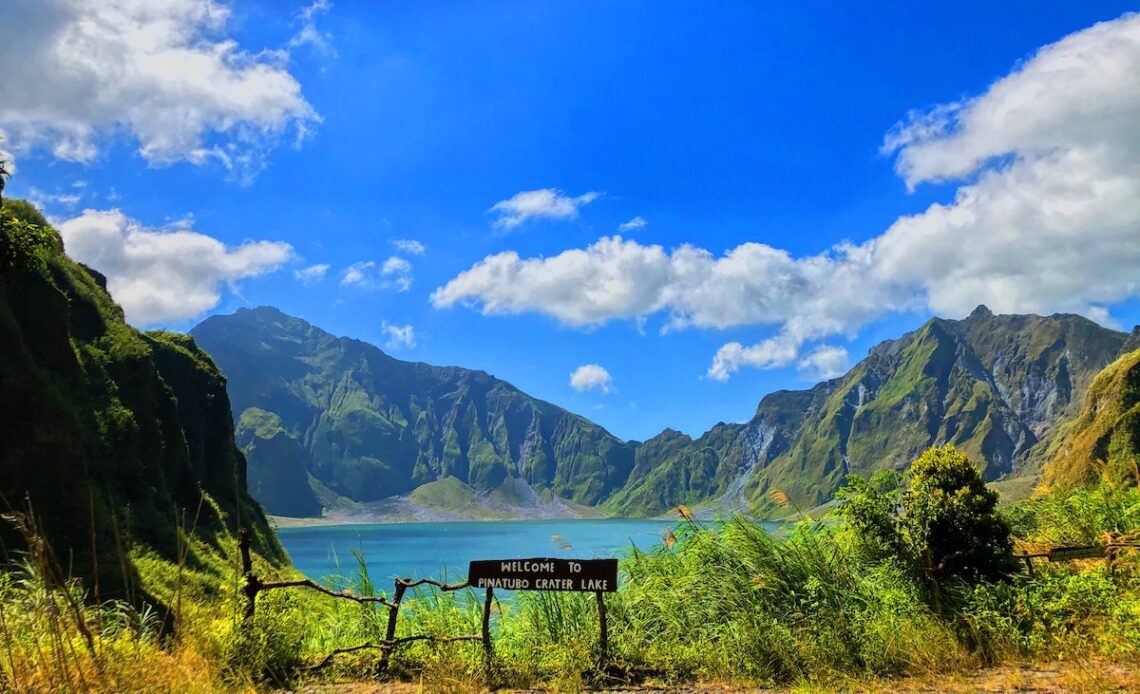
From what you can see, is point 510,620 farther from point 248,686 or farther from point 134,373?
point 134,373

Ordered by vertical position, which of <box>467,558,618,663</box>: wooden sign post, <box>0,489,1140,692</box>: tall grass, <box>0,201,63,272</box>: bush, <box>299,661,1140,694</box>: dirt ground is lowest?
<box>299,661,1140,694</box>: dirt ground

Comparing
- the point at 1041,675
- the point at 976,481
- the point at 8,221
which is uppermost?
the point at 8,221

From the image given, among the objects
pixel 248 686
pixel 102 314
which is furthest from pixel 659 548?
pixel 102 314

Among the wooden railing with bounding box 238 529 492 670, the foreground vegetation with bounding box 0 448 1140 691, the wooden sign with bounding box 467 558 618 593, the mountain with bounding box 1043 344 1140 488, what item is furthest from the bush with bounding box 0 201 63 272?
the mountain with bounding box 1043 344 1140 488

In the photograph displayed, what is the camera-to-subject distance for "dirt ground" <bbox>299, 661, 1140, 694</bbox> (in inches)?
277

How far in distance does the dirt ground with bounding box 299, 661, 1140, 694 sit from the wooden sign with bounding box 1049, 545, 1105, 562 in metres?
4.14

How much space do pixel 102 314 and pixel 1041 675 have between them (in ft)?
232

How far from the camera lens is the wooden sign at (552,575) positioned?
8406 mm

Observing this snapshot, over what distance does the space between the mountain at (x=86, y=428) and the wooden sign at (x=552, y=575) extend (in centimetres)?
684

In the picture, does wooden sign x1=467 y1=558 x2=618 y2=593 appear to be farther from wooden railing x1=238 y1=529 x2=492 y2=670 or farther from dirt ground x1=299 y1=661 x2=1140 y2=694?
dirt ground x1=299 y1=661 x2=1140 y2=694

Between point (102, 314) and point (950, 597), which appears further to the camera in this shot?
Answer: point (102, 314)

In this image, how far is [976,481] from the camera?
1048 centimetres

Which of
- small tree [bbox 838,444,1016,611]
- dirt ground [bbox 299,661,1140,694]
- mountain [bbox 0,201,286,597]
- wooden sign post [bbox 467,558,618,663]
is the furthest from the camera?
mountain [bbox 0,201,286,597]

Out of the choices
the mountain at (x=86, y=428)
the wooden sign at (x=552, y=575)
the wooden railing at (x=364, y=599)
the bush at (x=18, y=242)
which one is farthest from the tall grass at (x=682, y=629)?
the bush at (x=18, y=242)
